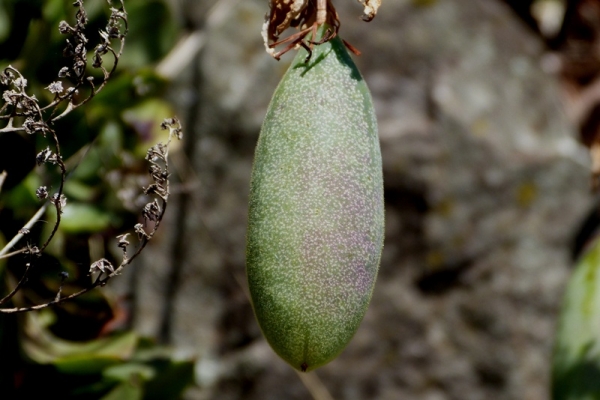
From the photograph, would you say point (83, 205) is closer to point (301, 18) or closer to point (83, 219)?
point (83, 219)

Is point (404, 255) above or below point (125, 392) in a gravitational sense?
below

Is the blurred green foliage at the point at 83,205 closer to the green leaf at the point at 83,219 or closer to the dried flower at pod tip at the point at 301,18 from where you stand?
the green leaf at the point at 83,219

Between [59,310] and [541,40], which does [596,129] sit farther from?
[59,310]

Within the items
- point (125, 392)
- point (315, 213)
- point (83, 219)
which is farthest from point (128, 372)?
point (315, 213)

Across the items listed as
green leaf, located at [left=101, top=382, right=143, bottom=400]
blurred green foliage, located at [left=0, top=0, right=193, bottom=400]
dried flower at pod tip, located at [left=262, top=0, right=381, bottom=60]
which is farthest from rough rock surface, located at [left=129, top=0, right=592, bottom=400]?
dried flower at pod tip, located at [left=262, top=0, right=381, bottom=60]

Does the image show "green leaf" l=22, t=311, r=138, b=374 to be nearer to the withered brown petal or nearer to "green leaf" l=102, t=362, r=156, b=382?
"green leaf" l=102, t=362, r=156, b=382

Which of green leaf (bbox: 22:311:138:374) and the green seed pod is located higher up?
the green seed pod

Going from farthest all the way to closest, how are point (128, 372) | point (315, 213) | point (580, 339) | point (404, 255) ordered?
1. point (404, 255)
2. point (128, 372)
3. point (580, 339)
4. point (315, 213)
